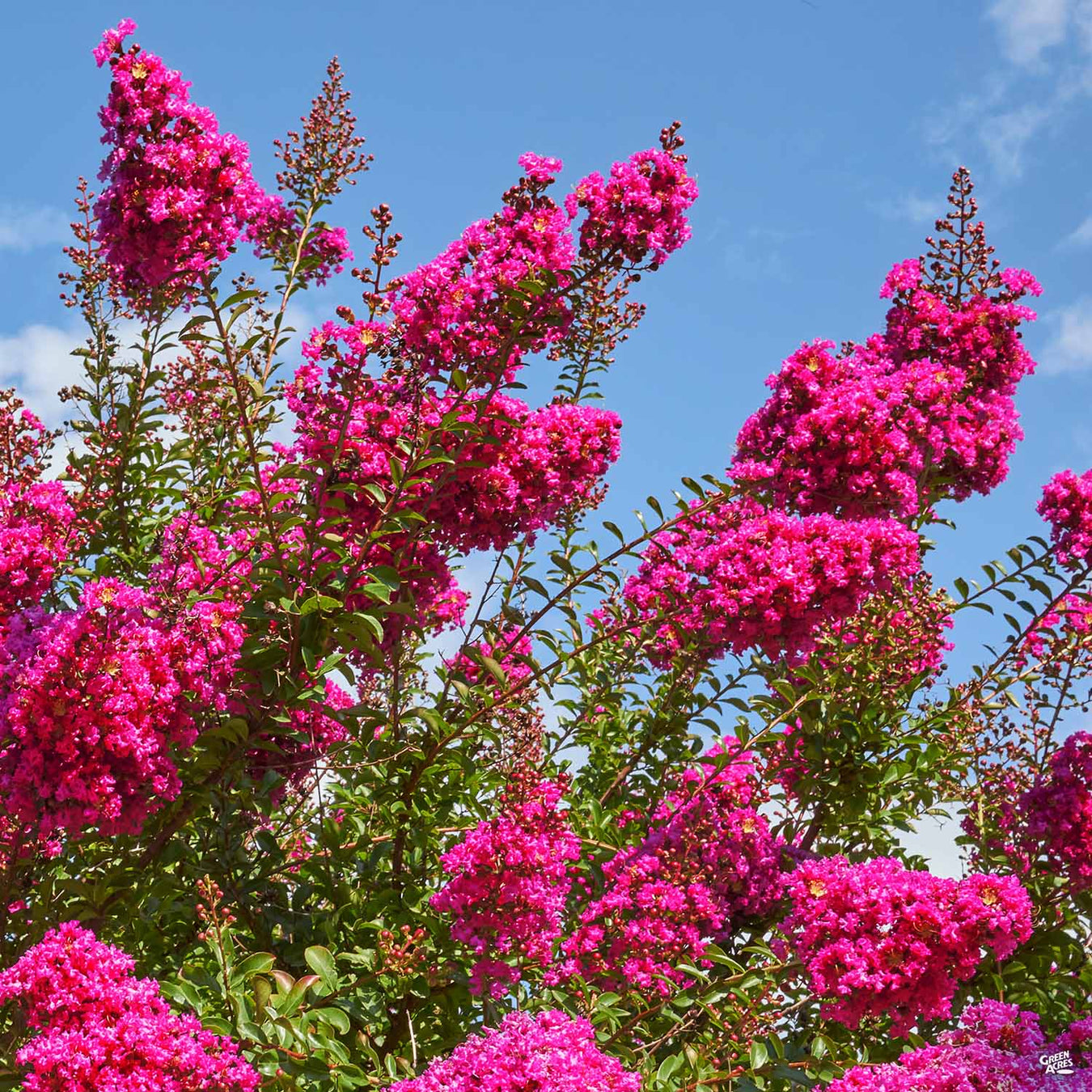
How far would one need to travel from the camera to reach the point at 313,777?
5559 millimetres

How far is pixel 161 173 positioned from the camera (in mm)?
5062

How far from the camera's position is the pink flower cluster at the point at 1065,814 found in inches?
243

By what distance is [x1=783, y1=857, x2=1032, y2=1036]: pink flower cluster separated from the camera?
4.57 m

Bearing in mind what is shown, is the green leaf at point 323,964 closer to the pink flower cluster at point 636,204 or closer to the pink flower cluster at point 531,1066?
the pink flower cluster at point 531,1066

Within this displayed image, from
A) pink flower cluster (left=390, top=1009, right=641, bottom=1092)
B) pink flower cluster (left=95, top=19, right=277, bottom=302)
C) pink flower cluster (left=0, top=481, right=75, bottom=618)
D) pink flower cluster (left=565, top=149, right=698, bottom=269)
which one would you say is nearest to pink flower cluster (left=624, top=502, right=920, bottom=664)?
pink flower cluster (left=565, top=149, right=698, bottom=269)

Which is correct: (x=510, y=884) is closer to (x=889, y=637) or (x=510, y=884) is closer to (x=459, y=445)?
(x=459, y=445)

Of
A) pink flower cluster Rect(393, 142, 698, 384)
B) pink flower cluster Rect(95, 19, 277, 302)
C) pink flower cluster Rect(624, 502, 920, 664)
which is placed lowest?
pink flower cluster Rect(624, 502, 920, 664)

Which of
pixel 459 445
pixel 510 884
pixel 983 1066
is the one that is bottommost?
pixel 983 1066

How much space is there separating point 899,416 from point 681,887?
269 cm

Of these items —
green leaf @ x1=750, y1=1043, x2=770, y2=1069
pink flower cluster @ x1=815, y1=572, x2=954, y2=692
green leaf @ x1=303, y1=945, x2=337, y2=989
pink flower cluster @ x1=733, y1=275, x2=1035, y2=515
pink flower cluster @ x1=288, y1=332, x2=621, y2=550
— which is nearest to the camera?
green leaf @ x1=303, y1=945, x2=337, y2=989

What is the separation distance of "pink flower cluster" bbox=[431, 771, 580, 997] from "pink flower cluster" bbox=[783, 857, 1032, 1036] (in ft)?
3.56

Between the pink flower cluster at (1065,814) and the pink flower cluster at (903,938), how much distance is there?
5.14ft

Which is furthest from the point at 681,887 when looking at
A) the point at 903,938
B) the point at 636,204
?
the point at 636,204

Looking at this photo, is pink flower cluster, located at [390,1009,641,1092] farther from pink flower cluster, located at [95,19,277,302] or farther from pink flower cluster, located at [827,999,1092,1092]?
pink flower cluster, located at [95,19,277,302]
